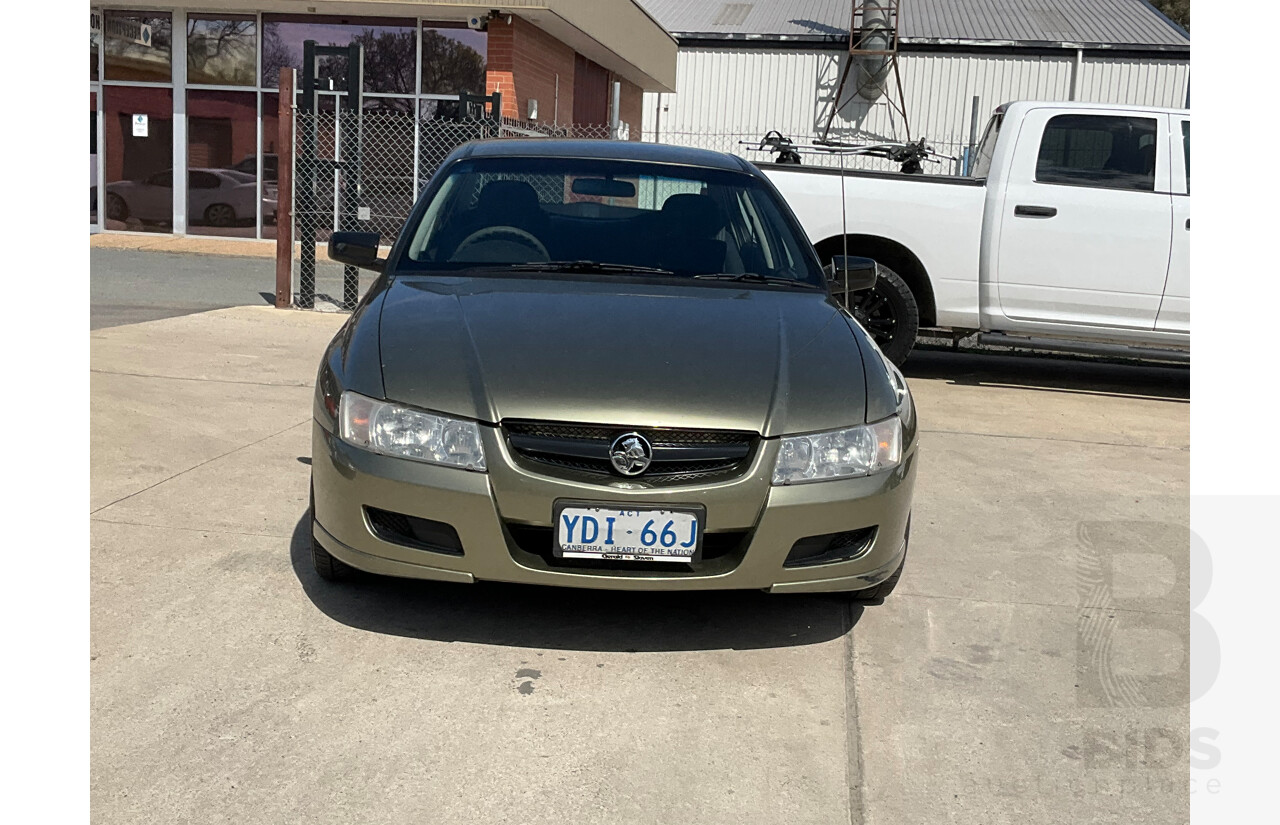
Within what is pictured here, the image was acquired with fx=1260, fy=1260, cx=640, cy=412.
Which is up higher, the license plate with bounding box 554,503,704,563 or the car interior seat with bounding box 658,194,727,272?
the car interior seat with bounding box 658,194,727,272

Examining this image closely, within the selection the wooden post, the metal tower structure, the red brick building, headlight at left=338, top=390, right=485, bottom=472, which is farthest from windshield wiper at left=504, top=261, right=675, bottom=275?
the metal tower structure

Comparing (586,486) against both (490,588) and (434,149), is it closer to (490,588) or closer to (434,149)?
(490,588)

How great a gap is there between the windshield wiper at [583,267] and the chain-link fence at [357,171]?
6.14 metres

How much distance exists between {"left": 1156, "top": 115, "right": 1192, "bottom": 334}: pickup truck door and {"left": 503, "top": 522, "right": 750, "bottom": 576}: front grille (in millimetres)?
5985

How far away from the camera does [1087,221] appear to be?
831cm

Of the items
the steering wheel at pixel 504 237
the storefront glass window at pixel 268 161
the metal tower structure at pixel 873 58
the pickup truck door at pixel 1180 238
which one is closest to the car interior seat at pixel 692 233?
the steering wheel at pixel 504 237

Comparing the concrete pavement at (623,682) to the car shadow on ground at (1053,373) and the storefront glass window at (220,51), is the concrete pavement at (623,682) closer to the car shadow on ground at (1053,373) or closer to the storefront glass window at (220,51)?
the car shadow on ground at (1053,373)

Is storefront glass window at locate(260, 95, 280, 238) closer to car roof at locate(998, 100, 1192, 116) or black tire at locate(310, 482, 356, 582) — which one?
car roof at locate(998, 100, 1192, 116)

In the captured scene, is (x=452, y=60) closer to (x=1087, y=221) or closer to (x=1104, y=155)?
(x=1104, y=155)

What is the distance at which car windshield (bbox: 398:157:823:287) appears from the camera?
181 inches

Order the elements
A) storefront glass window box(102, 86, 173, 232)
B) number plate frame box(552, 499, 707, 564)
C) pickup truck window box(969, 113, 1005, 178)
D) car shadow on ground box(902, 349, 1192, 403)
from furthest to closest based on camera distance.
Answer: storefront glass window box(102, 86, 173, 232), car shadow on ground box(902, 349, 1192, 403), pickup truck window box(969, 113, 1005, 178), number plate frame box(552, 499, 707, 564)

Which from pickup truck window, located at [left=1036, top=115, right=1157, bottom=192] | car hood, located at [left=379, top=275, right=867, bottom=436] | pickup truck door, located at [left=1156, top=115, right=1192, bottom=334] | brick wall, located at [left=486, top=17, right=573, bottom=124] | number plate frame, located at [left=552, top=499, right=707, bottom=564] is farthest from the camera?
brick wall, located at [left=486, top=17, right=573, bottom=124]

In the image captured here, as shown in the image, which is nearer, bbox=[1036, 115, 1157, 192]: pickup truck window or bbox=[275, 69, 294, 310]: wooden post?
bbox=[1036, 115, 1157, 192]: pickup truck window

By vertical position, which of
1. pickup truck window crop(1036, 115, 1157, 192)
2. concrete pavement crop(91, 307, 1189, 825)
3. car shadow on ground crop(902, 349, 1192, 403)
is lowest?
concrete pavement crop(91, 307, 1189, 825)
